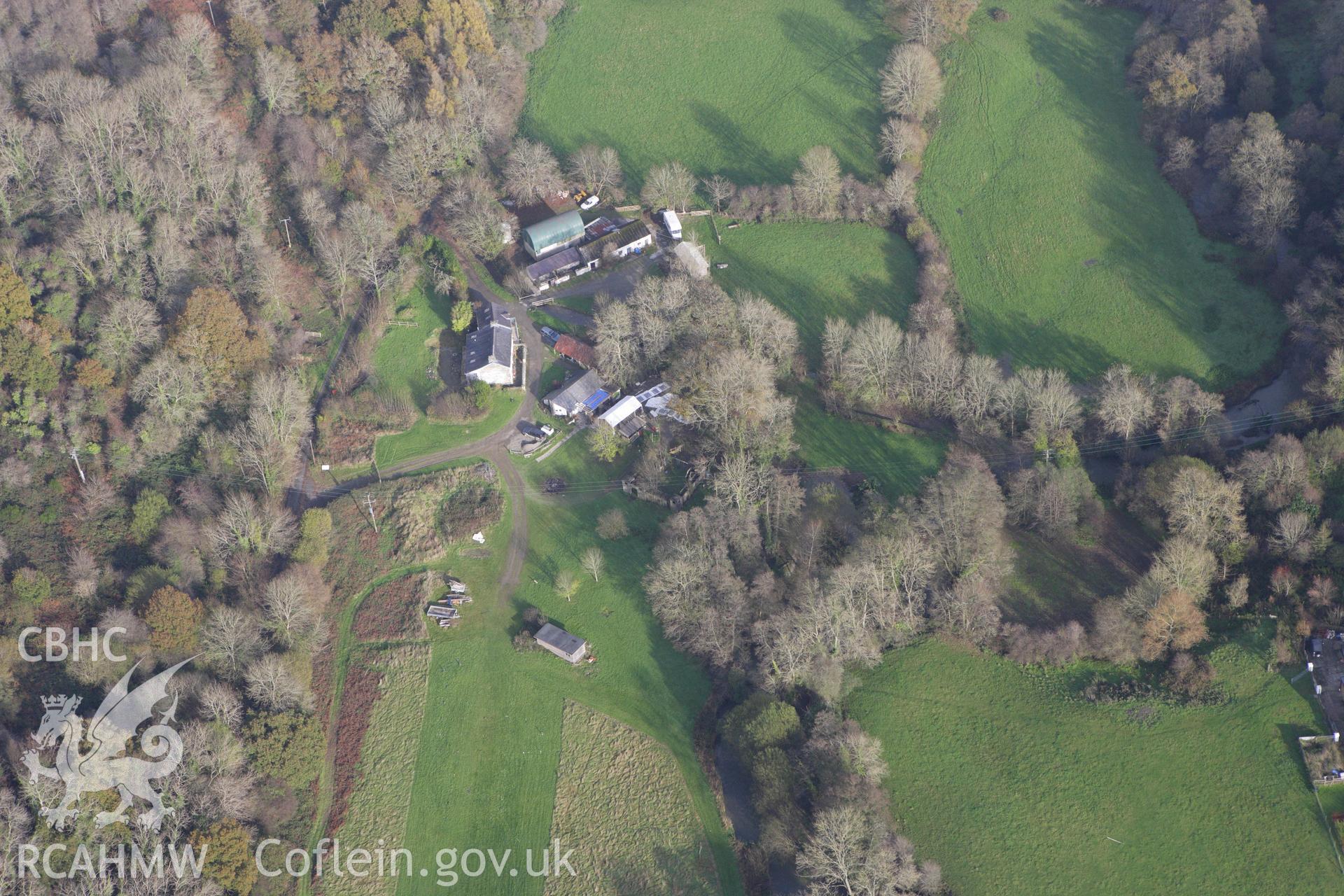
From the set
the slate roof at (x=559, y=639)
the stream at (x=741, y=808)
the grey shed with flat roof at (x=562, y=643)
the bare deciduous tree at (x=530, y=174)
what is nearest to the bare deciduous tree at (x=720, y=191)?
the bare deciduous tree at (x=530, y=174)

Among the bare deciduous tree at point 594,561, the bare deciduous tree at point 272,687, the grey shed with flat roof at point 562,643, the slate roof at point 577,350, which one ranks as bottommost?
the bare deciduous tree at point 272,687

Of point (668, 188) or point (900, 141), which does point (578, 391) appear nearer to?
point (668, 188)

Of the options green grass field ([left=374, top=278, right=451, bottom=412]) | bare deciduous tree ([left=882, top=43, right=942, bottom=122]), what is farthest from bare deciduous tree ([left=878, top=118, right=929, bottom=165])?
green grass field ([left=374, top=278, right=451, bottom=412])

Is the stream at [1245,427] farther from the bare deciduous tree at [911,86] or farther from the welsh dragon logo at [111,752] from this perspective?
the welsh dragon logo at [111,752]

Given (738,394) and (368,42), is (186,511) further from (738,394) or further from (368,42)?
(368,42)

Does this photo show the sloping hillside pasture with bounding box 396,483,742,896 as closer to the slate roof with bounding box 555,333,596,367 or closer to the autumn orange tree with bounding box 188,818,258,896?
the autumn orange tree with bounding box 188,818,258,896

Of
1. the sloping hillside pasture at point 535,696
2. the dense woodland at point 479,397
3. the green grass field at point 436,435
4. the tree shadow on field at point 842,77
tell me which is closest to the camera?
the sloping hillside pasture at point 535,696
